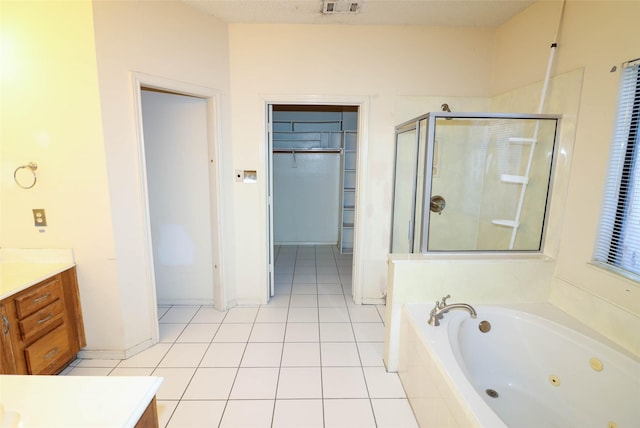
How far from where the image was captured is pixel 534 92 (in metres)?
2.21

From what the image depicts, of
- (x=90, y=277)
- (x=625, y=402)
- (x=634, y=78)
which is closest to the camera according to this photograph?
(x=625, y=402)

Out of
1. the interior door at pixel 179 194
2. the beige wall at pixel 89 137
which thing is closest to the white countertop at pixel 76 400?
the beige wall at pixel 89 137

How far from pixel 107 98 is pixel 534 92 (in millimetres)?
2953

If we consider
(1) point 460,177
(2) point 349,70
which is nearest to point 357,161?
(2) point 349,70

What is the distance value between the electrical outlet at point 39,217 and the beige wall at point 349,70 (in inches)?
55.0

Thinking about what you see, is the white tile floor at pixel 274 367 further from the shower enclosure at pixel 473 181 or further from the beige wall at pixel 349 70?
the beige wall at pixel 349 70

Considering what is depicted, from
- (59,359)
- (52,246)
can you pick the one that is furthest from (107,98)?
(59,359)

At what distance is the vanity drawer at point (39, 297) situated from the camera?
1.72m

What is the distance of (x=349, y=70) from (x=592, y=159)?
1.93 metres

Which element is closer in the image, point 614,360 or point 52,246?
point 614,360

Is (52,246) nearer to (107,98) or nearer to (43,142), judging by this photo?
(43,142)

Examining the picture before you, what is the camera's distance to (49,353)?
190 centimetres

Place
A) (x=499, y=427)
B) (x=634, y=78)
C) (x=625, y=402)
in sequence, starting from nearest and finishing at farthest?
(x=499, y=427)
(x=625, y=402)
(x=634, y=78)

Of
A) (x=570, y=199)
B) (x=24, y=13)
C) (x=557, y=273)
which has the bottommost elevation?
(x=557, y=273)
